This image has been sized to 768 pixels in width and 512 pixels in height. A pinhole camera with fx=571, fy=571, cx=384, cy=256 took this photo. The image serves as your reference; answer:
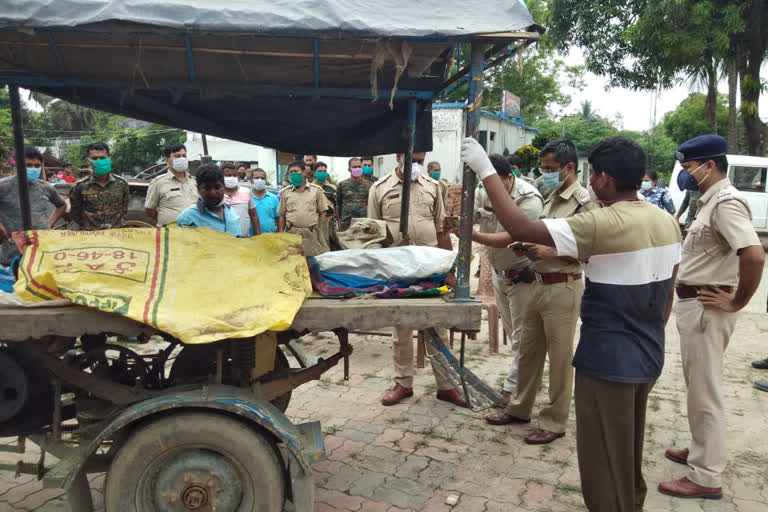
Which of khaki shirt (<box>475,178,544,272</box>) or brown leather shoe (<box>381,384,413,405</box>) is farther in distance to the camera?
brown leather shoe (<box>381,384,413,405</box>)

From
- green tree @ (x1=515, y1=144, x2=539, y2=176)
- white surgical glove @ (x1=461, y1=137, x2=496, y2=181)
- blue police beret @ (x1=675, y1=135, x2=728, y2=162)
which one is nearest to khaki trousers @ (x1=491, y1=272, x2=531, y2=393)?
blue police beret @ (x1=675, y1=135, x2=728, y2=162)

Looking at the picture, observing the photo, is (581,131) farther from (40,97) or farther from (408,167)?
(408,167)

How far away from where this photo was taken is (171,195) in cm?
584

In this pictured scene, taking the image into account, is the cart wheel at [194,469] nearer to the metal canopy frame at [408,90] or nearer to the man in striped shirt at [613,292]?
the metal canopy frame at [408,90]

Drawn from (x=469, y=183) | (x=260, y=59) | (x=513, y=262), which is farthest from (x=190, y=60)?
(x=513, y=262)

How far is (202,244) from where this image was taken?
2.81 metres

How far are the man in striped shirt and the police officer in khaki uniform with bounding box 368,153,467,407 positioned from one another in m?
2.00

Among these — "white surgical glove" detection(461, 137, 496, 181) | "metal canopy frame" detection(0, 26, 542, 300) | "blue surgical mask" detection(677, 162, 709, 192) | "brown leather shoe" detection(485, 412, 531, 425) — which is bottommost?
"brown leather shoe" detection(485, 412, 531, 425)

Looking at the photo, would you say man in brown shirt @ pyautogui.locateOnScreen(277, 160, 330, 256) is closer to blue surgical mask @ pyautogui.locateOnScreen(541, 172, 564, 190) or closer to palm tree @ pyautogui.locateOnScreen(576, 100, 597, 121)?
blue surgical mask @ pyautogui.locateOnScreen(541, 172, 564, 190)

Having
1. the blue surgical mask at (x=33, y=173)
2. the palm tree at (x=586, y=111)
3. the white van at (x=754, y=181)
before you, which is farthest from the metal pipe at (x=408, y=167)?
the palm tree at (x=586, y=111)

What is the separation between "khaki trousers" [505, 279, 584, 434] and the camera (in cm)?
379

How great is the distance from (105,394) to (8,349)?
1.64 ft

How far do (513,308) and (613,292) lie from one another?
182 centimetres

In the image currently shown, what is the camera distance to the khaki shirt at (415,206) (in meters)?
5.04
